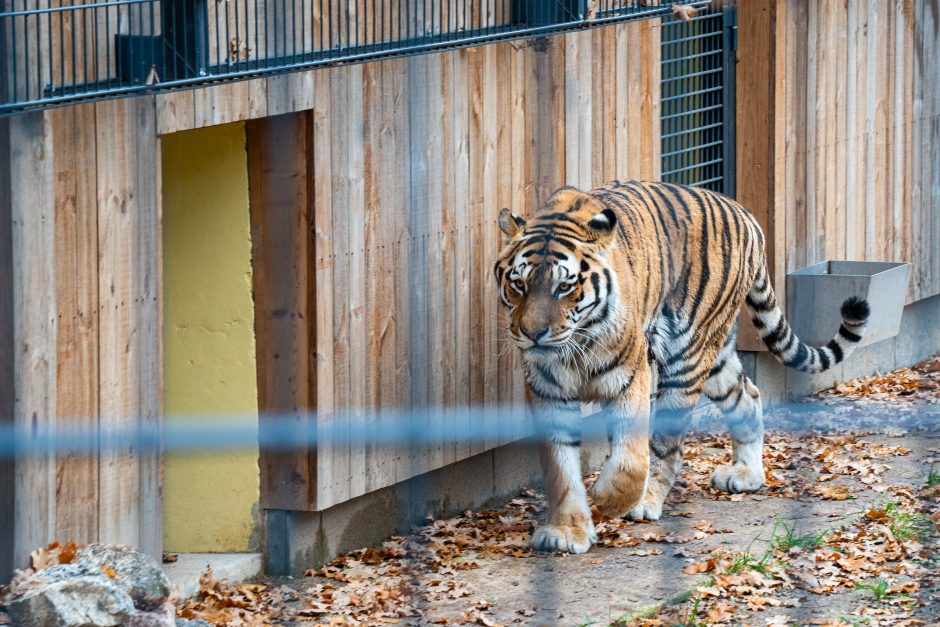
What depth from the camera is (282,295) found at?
6445 mm

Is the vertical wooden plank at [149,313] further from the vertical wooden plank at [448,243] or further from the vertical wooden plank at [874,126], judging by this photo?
the vertical wooden plank at [874,126]

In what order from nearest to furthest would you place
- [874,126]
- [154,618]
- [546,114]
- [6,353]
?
[154,618]
[6,353]
[546,114]
[874,126]

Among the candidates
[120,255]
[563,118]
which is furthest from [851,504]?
[120,255]

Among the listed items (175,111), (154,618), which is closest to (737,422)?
(175,111)

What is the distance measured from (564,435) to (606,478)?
24cm

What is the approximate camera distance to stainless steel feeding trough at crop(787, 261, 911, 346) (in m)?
9.22

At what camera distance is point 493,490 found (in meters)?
7.67

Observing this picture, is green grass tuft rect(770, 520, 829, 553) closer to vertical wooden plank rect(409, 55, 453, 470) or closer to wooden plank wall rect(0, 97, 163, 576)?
vertical wooden plank rect(409, 55, 453, 470)

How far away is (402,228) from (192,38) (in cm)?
A: 160

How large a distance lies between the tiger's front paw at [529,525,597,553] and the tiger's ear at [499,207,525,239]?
1.15 m

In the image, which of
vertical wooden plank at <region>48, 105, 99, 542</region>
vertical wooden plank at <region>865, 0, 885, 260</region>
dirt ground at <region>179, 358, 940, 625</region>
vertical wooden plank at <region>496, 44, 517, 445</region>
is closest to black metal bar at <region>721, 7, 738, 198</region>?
vertical wooden plank at <region>865, 0, 885, 260</region>

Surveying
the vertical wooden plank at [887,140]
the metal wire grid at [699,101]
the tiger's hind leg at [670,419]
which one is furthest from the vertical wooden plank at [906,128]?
the tiger's hind leg at [670,419]

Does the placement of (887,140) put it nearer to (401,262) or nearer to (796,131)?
(796,131)

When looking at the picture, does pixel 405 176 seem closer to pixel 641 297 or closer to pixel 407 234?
pixel 407 234
